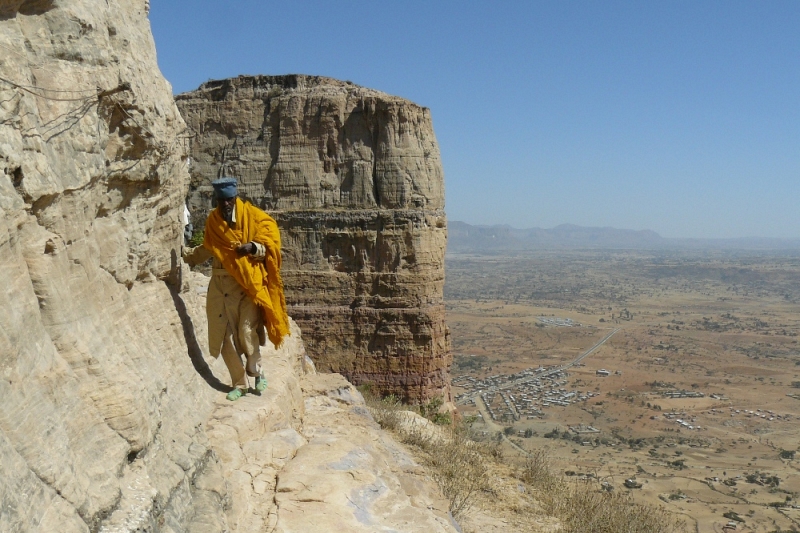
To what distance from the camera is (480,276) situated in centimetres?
14888

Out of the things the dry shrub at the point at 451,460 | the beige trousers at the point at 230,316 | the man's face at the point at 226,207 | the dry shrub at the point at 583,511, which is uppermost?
the man's face at the point at 226,207

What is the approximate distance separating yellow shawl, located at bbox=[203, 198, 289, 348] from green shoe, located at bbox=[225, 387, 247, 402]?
54 cm

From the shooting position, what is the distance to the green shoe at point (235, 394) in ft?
19.9

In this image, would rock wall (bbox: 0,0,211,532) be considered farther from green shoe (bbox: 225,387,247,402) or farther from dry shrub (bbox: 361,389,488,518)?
dry shrub (bbox: 361,389,488,518)

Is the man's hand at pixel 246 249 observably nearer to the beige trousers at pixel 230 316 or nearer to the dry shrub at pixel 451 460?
the beige trousers at pixel 230 316

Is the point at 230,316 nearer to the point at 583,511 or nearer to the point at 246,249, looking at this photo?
the point at 246,249

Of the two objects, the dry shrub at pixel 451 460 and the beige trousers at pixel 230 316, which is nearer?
the beige trousers at pixel 230 316

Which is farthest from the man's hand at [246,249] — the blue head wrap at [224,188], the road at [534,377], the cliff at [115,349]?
the road at [534,377]

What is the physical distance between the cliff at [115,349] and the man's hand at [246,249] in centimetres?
63

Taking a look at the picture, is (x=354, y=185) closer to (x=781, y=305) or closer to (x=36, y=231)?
(x=36, y=231)

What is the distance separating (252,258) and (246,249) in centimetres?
13

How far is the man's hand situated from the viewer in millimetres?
5887

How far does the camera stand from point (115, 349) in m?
4.32

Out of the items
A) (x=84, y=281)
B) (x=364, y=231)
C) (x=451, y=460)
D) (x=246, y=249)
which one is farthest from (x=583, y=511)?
(x=364, y=231)
